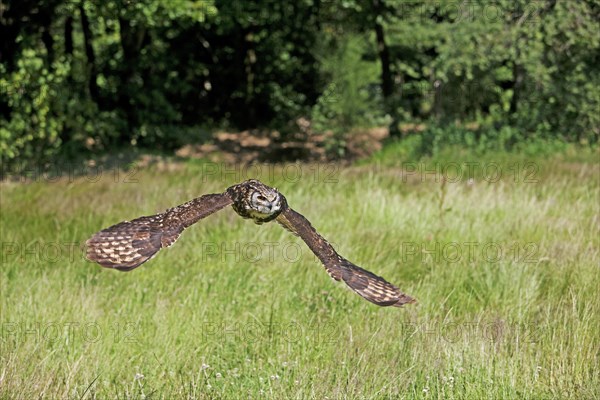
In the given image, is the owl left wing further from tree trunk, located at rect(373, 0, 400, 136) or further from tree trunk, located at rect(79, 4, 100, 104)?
tree trunk, located at rect(373, 0, 400, 136)

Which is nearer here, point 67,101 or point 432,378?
point 432,378

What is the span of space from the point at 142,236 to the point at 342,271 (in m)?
0.87

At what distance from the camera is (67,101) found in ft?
48.1

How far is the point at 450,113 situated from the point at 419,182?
11.5 metres

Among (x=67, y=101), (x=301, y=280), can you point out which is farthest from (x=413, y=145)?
(x=301, y=280)

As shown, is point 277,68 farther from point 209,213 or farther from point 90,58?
point 209,213

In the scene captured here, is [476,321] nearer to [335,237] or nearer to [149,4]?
[335,237]

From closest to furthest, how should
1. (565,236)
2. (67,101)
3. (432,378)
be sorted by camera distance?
(432,378) → (565,236) → (67,101)

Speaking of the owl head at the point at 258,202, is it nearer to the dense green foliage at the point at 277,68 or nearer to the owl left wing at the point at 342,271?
the owl left wing at the point at 342,271

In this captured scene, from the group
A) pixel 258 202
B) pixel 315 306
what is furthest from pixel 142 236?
pixel 315 306

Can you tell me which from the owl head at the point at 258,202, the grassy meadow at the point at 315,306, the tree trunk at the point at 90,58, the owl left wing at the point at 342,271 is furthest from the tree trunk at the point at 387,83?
the owl head at the point at 258,202

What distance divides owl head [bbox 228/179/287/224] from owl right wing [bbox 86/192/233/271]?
60 mm

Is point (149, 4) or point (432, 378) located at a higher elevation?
point (149, 4)

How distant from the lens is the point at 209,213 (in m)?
2.96
